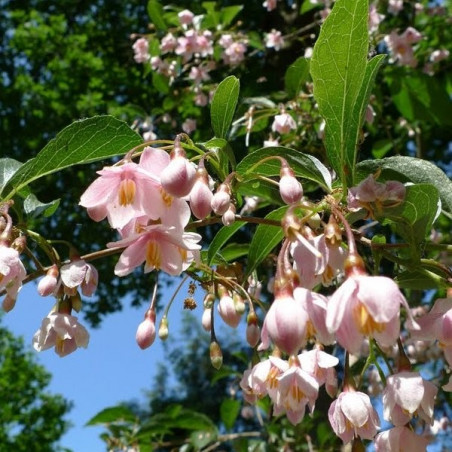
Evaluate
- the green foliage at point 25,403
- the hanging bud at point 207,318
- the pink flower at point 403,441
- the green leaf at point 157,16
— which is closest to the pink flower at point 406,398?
the pink flower at point 403,441

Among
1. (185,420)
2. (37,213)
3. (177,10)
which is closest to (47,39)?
(177,10)

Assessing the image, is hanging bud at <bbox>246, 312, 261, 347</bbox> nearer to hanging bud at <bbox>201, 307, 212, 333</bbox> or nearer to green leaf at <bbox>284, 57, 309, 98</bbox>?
hanging bud at <bbox>201, 307, 212, 333</bbox>

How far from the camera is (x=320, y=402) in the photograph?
350cm

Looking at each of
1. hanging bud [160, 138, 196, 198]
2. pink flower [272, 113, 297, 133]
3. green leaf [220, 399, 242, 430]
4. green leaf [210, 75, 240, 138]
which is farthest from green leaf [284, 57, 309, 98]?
green leaf [220, 399, 242, 430]

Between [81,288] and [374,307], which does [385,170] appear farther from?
[81,288]

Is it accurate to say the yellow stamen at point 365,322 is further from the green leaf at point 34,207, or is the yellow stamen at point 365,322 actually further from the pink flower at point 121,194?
the green leaf at point 34,207

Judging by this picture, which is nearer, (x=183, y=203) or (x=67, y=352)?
(x=183, y=203)

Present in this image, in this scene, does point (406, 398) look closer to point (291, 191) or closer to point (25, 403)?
point (291, 191)

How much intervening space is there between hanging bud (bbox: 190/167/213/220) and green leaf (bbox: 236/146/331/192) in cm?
15

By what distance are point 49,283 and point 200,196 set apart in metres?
0.35

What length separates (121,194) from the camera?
973mm

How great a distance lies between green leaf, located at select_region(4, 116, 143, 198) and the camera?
101 centimetres

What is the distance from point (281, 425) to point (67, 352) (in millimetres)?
2954

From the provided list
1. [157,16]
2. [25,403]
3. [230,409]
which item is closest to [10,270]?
[230,409]
